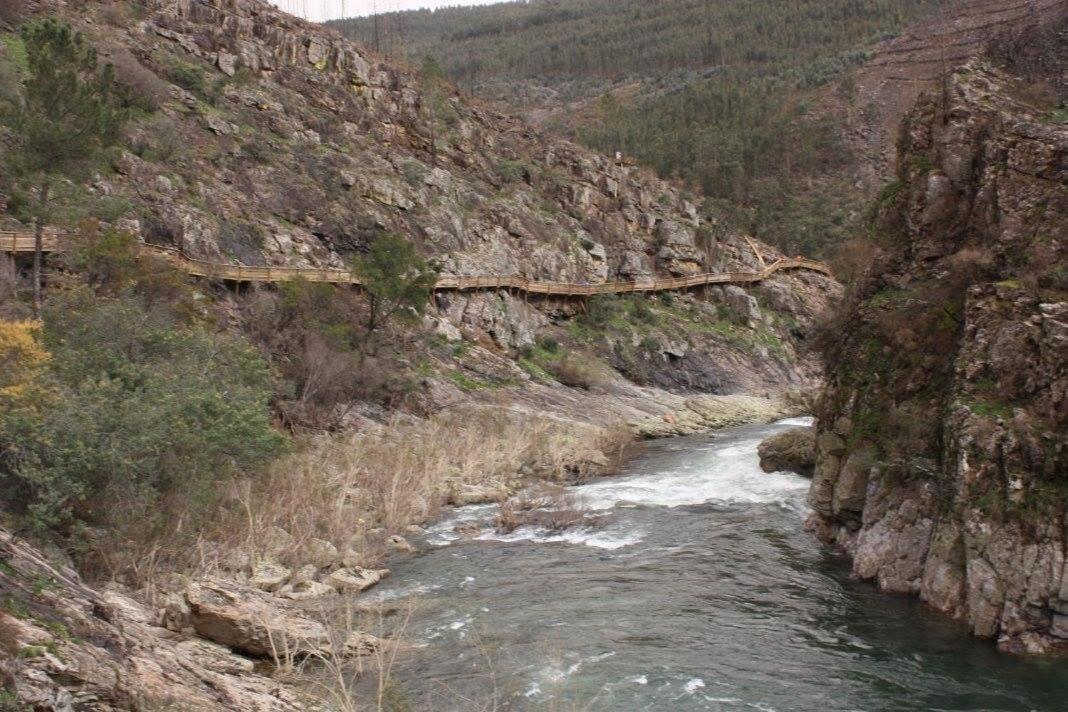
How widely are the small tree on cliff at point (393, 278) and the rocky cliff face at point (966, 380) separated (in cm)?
2059

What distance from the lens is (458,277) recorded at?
5041cm

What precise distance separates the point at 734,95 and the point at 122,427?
418 feet

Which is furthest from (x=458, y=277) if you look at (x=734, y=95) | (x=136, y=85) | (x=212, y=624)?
(x=734, y=95)

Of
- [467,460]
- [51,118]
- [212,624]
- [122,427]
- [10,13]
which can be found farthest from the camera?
[10,13]

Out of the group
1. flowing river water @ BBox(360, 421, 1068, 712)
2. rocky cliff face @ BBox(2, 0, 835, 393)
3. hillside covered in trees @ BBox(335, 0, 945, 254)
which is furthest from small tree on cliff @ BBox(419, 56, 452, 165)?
flowing river water @ BBox(360, 421, 1068, 712)

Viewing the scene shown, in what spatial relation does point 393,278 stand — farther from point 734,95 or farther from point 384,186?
point 734,95

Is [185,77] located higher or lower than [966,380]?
higher

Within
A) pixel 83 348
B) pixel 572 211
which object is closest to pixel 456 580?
pixel 83 348

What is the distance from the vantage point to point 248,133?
170ft

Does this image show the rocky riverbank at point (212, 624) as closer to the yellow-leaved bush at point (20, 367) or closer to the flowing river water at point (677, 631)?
the flowing river water at point (677, 631)

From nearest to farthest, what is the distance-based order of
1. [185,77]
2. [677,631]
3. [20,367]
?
[677,631] < [20,367] < [185,77]

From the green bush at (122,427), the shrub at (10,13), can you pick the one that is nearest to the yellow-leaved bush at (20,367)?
the green bush at (122,427)

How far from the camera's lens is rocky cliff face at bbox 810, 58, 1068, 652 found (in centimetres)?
1327

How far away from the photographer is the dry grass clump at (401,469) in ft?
58.2
